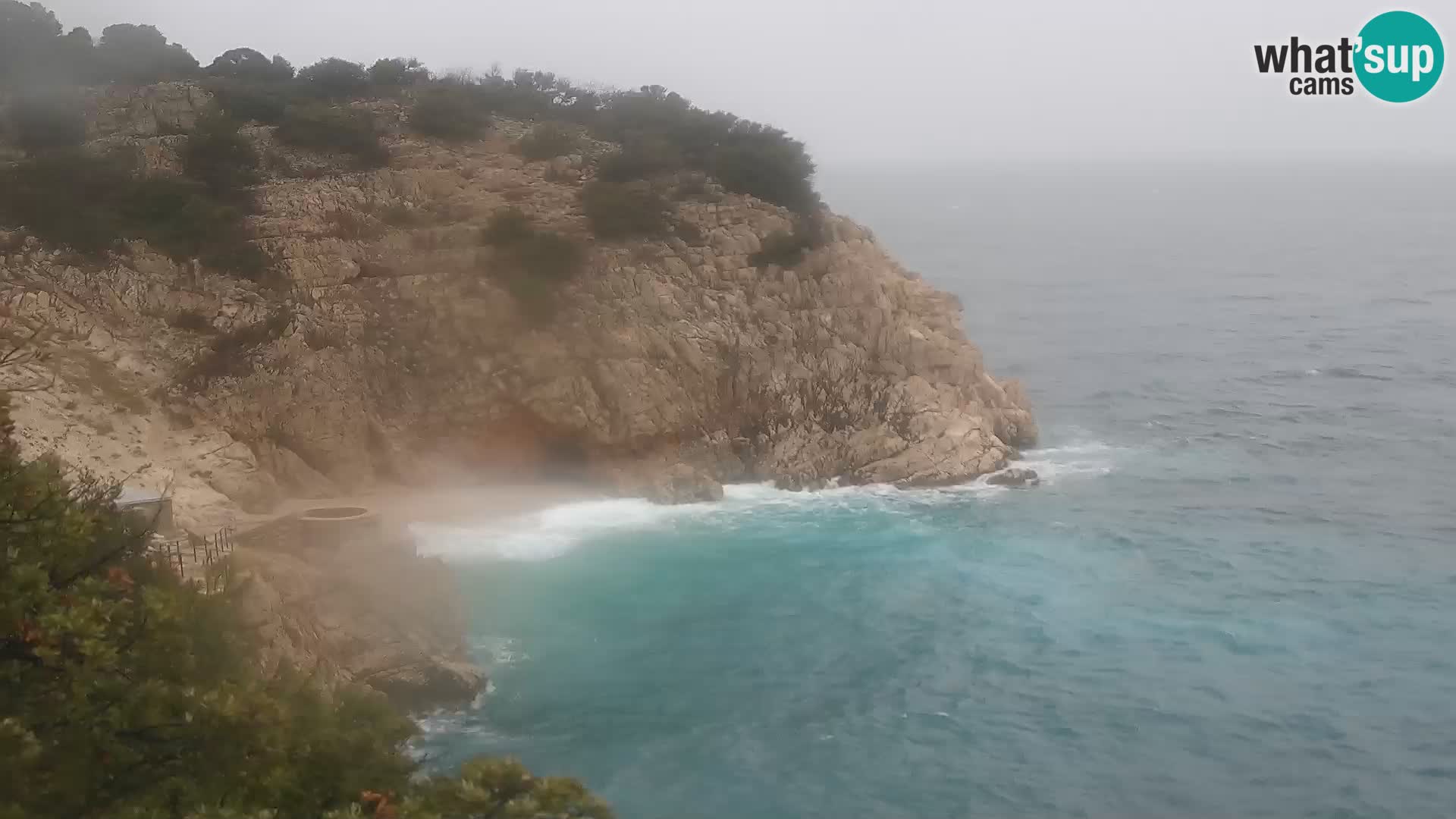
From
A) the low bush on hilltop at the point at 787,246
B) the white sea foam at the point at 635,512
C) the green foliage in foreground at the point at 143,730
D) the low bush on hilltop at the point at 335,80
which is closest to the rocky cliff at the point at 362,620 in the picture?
the white sea foam at the point at 635,512

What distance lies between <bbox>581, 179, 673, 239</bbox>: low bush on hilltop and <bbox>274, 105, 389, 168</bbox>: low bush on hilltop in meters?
6.32

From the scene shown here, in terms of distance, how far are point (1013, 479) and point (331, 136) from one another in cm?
2226

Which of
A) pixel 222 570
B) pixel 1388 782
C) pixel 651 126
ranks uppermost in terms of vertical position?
pixel 651 126

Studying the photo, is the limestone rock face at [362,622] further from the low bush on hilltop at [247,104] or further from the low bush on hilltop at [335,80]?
the low bush on hilltop at [335,80]

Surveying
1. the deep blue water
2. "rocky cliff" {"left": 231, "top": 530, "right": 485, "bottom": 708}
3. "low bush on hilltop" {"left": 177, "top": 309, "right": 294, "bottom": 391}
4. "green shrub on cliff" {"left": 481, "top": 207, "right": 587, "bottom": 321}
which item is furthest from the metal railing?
"green shrub on cliff" {"left": 481, "top": 207, "right": 587, "bottom": 321}

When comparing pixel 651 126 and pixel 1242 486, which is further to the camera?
pixel 651 126

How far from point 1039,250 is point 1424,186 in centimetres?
10388

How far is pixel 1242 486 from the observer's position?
3188cm

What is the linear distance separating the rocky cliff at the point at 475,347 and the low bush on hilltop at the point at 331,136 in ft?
1.61

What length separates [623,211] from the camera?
33625mm

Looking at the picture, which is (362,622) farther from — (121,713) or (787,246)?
(787,246)

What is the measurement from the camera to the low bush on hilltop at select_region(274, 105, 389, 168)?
33625 mm

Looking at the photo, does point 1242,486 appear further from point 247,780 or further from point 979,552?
point 247,780

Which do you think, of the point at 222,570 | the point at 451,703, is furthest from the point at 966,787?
the point at 222,570
